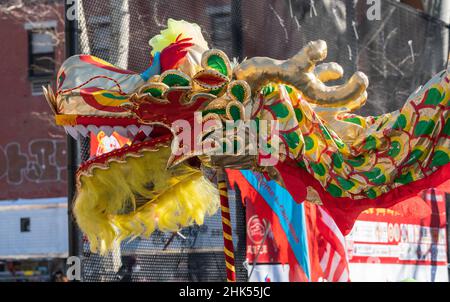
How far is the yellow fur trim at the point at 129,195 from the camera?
3.36 meters

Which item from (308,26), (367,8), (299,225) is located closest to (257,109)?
(299,225)

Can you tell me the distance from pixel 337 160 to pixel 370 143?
0.13 m

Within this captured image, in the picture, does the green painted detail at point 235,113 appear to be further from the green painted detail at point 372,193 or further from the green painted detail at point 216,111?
the green painted detail at point 372,193

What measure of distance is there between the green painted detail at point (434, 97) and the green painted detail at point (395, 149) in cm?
17

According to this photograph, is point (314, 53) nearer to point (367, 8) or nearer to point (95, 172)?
point (95, 172)

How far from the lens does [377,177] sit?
10.3 ft

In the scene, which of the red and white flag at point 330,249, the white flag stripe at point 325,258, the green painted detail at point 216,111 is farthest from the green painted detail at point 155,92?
the white flag stripe at point 325,258

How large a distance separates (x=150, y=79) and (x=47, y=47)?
1045 cm

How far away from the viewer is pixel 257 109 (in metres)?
3.19

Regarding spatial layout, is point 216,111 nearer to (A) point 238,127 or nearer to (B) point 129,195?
(A) point 238,127

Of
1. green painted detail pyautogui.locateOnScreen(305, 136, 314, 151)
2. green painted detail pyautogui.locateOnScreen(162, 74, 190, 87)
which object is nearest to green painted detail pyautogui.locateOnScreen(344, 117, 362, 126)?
green painted detail pyautogui.locateOnScreen(305, 136, 314, 151)

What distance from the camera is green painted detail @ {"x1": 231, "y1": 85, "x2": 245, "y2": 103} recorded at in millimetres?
3139

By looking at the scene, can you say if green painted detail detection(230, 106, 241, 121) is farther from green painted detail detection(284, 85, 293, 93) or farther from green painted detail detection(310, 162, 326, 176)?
green painted detail detection(310, 162, 326, 176)

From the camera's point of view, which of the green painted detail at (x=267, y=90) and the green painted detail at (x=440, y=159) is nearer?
the green painted detail at (x=440, y=159)
